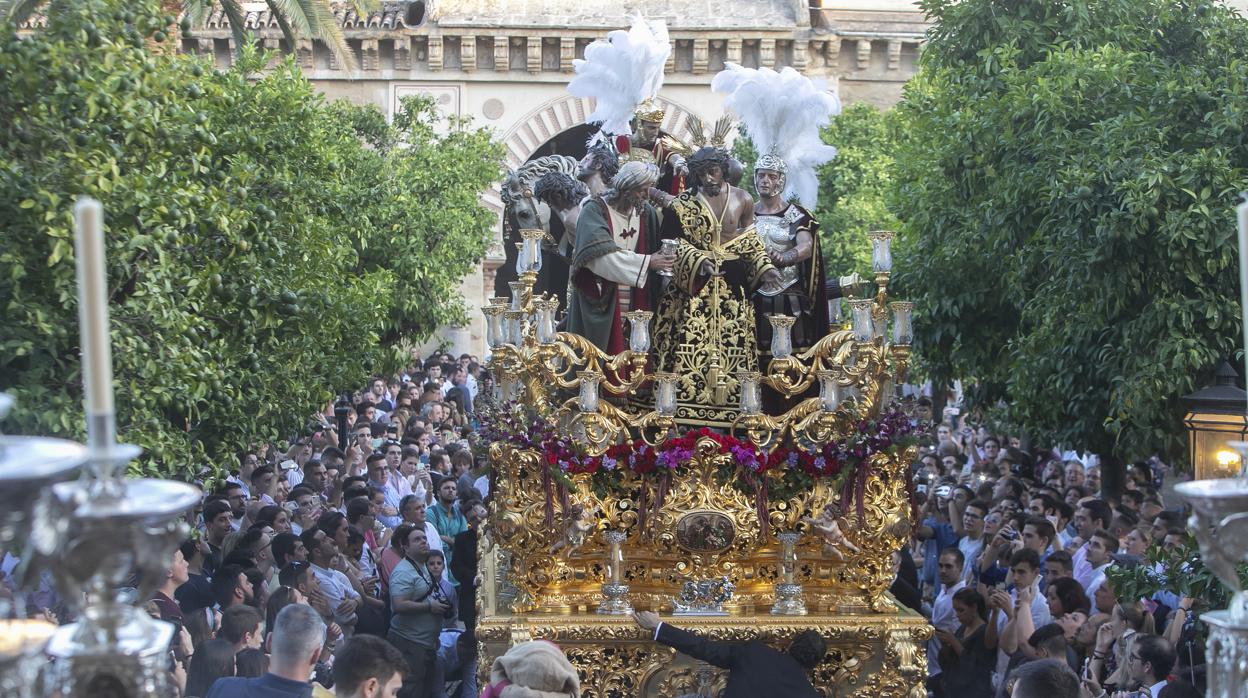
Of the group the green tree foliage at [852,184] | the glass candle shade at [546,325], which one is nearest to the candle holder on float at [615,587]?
the glass candle shade at [546,325]

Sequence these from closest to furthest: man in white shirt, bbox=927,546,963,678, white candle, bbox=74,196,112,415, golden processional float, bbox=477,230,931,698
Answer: white candle, bbox=74,196,112,415
golden processional float, bbox=477,230,931,698
man in white shirt, bbox=927,546,963,678

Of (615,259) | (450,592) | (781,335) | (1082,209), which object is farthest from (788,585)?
(1082,209)

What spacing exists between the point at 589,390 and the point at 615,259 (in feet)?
2.66

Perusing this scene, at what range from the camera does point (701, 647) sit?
7.36m

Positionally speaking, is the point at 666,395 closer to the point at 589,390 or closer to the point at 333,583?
the point at 589,390

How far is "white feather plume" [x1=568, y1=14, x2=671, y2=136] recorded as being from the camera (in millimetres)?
10234

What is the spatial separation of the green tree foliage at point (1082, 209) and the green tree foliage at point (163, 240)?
5.55m

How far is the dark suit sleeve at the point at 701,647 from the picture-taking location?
7.30 m

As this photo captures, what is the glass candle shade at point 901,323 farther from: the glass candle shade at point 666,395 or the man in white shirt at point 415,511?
the man in white shirt at point 415,511

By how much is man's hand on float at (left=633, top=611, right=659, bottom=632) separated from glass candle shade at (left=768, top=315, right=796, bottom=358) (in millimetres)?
1536

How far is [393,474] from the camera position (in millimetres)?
14859

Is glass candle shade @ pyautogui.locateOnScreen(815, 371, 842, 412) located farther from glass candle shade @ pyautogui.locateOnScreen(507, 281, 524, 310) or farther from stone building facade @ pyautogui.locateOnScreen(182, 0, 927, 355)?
stone building facade @ pyautogui.locateOnScreen(182, 0, 927, 355)

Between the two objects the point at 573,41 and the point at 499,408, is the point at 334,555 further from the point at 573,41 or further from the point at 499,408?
the point at 573,41

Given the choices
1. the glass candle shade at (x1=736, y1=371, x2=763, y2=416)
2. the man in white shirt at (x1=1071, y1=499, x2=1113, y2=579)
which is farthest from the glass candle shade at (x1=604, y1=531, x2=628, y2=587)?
the man in white shirt at (x1=1071, y1=499, x2=1113, y2=579)
